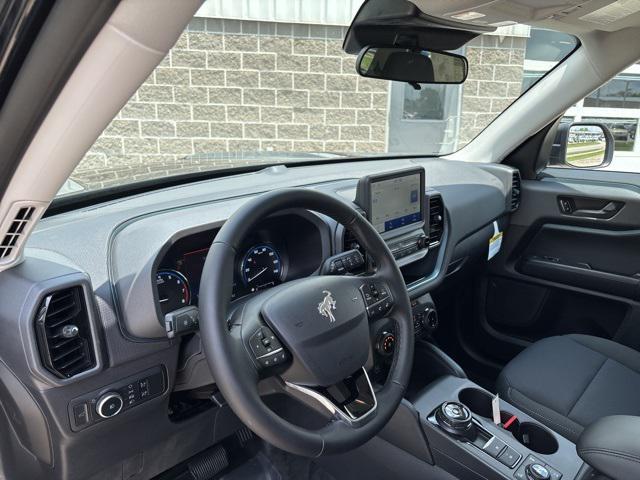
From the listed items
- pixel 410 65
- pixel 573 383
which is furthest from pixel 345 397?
pixel 410 65

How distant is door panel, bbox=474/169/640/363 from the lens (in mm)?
2641

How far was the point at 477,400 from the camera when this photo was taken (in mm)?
2025

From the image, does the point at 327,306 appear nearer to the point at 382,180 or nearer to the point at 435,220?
the point at 382,180

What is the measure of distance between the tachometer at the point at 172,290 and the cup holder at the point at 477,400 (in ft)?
3.59

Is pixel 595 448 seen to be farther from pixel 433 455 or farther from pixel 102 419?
pixel 102 419

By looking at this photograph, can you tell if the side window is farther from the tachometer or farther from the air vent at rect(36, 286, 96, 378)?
the air vent at rect(36, 286, 96, 378)

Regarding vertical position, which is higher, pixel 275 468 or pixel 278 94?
pixel 278 94

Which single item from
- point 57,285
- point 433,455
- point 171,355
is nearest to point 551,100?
point 433,455

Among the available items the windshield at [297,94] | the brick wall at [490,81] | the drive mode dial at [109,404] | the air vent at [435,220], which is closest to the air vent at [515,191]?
the air vent at [435,220]

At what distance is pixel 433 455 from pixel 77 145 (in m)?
1.47

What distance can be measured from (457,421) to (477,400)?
25 centimetres

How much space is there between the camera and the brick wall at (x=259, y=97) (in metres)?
4.55

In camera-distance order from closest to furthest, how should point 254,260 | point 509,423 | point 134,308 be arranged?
1. point 134,308
2. point 254,260
3. point 509,423

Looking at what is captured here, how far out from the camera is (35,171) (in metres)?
0.90
